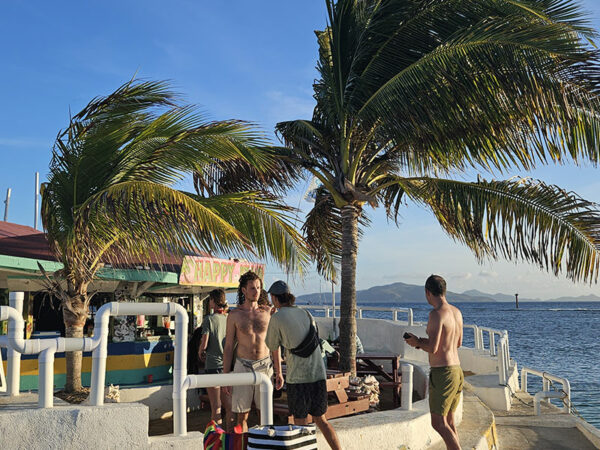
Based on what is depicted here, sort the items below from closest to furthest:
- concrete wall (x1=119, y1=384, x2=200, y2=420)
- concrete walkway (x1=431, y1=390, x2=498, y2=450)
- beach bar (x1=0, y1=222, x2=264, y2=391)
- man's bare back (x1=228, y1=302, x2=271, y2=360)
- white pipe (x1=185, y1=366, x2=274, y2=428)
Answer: white pipe (x1=185, y1=366, x2=274, y2=428) → man's bare back (x1=228, y1=302, x2=271, y2=360) → concrete walkway (x1=431, y1=390, x2=498, y2=450) → beach bar (x1=0, y1=222, x2=264, y2=391) → concrete wall (x1=119, y1=384, x2=200, y2=420)

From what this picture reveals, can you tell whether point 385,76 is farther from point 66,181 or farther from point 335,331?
point 335,331

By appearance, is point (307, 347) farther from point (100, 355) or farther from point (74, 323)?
point (74, 323)

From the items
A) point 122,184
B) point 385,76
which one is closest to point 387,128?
point 385,76

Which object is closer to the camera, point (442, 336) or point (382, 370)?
point (442, 336)

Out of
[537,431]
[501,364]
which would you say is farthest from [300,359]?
[501,364]

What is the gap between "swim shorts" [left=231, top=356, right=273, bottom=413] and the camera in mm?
5430

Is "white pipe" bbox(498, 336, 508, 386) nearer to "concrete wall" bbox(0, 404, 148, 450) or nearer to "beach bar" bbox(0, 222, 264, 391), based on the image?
"beach bar" bbox(0, 222, 264, 391)

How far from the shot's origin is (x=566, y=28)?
286 inches

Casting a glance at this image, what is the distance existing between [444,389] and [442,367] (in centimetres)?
19

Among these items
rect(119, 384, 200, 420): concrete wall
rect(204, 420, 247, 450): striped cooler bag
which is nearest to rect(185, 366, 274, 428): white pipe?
rect(204, 420, 247, 450): striped cooler bag

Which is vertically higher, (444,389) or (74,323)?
(74,323)

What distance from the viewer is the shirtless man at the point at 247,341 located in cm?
547

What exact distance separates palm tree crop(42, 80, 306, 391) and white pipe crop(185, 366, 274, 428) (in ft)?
7.74

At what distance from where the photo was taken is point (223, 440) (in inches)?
162
